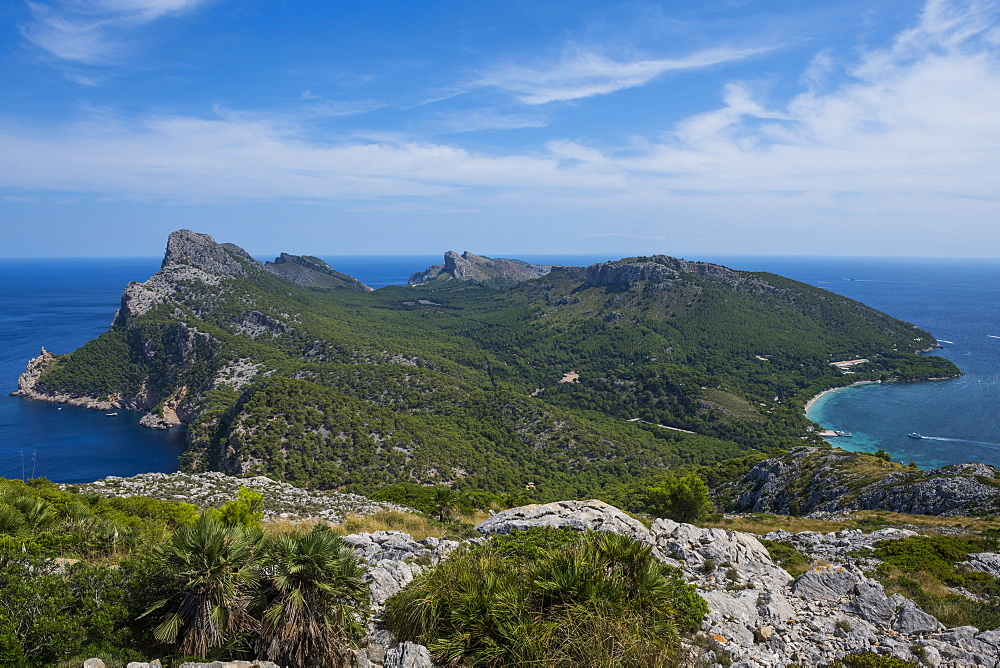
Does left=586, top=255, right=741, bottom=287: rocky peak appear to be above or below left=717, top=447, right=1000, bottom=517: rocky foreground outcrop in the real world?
above

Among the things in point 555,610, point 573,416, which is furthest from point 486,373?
point 555,610

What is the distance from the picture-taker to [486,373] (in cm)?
13212

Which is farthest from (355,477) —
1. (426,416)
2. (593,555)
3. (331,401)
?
(593,555)

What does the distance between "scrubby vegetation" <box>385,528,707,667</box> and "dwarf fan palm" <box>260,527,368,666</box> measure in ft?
4.23

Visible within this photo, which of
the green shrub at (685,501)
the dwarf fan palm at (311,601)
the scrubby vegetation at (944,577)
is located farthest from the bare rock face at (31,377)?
the scrubby vegetation at (944,577)

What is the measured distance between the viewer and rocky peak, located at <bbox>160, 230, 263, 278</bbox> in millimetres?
157500

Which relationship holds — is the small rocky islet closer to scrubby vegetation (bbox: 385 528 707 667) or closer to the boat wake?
scrubby vegetation (bbox: 385 528 707 667)

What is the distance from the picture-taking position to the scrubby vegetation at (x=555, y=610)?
7.57 meters

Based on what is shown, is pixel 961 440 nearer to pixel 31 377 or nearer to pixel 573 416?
pixel 573 416

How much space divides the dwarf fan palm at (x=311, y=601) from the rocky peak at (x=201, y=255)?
171m

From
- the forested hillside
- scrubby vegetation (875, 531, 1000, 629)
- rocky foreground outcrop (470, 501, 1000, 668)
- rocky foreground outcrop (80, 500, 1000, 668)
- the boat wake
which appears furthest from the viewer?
the boat wake

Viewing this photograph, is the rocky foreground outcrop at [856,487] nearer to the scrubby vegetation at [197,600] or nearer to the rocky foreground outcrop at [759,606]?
the rocky foreground outcrop at [759,606]

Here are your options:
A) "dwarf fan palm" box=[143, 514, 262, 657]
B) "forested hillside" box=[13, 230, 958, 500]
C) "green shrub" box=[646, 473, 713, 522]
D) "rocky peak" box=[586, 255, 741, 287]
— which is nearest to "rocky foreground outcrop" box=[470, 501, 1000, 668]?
"dwarf fan palm" box=[143, 514, 262, 657]

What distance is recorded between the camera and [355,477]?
180 ft
